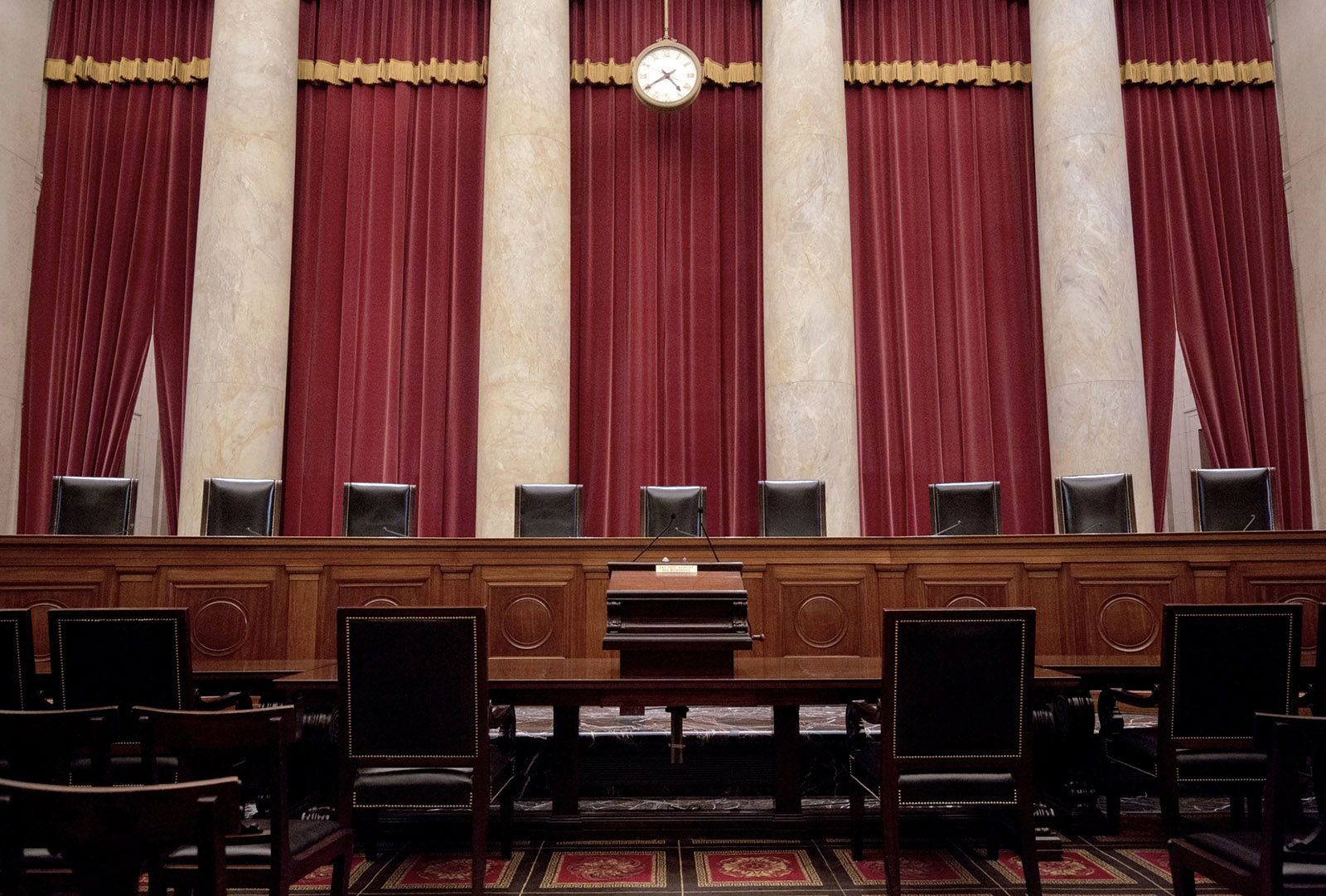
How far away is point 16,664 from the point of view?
290 centimetres

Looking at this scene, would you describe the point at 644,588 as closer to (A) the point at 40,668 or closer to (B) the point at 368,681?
(B) the point at 368,681

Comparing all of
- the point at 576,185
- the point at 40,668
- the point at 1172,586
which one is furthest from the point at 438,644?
the point at 576,185

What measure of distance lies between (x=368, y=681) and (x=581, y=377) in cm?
509

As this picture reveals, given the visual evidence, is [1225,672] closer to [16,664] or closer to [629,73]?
[16,664]

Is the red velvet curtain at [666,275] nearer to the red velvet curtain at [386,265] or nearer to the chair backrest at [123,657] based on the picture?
the red velvet curtain at [386,265]

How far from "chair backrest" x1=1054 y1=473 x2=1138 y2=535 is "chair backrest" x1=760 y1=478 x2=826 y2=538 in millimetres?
1345

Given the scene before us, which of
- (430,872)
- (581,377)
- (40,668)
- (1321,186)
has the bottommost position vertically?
(430,872)

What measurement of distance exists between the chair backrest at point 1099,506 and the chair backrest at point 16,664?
188 inches

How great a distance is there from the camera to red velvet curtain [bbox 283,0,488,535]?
7562 millimetres

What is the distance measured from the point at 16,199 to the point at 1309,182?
32.0 ft

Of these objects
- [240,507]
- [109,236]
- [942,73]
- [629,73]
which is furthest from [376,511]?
[942,73]

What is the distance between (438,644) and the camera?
2.76m

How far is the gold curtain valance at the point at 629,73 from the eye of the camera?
7914 millimetres

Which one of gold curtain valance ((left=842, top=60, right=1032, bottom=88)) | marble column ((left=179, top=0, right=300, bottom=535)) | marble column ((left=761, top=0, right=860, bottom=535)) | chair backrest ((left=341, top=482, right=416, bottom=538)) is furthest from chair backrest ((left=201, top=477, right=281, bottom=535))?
gold curtain valance ((left=842, top=60, right=1032, bottom=88))
